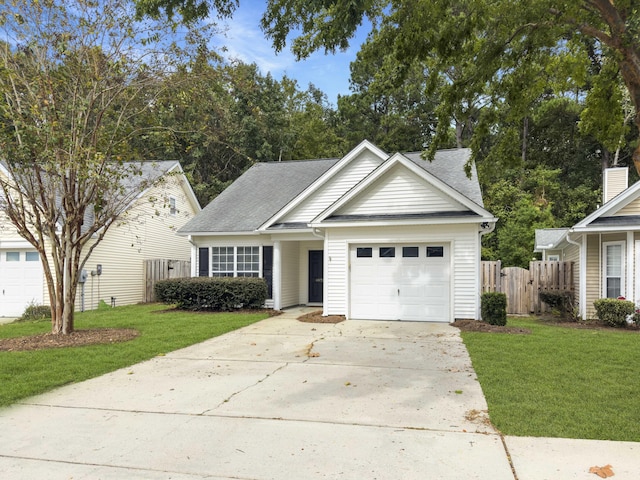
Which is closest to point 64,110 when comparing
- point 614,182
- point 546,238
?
point 614,182

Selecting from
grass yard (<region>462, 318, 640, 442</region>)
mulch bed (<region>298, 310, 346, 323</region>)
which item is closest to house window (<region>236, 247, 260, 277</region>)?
mulch bed (<region>298, 310, 346, 323</region>)

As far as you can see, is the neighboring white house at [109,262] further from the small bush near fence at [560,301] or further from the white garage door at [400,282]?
the small bush near fence at [560,301]

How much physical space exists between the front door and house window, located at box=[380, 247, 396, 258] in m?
4.20

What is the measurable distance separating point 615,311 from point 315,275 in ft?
31.4

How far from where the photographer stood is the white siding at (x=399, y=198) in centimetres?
1309

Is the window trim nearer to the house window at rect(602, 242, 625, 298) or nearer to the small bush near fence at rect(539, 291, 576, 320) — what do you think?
the house window at rect(602, 242, 625, 298)

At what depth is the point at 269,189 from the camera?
1902 centimetres

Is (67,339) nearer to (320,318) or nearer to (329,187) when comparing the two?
(320,318)

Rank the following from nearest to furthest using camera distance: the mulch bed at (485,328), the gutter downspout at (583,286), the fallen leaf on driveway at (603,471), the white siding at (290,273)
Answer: the fallen leaf on driveway at (603,471)
the mulch bed at (485,328)
the gutter downspout at (583,286)
the white siding at (290,273)

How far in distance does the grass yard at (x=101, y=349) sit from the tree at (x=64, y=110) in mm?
1943

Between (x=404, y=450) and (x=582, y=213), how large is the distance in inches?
1181

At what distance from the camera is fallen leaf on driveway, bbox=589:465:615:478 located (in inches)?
149

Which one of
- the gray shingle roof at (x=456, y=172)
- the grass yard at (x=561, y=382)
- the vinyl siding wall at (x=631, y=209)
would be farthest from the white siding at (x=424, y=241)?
the vinyl siding wall at (x=631, y=209)

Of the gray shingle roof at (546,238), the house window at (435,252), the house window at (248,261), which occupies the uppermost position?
the gray shingle roof at (546,238)
